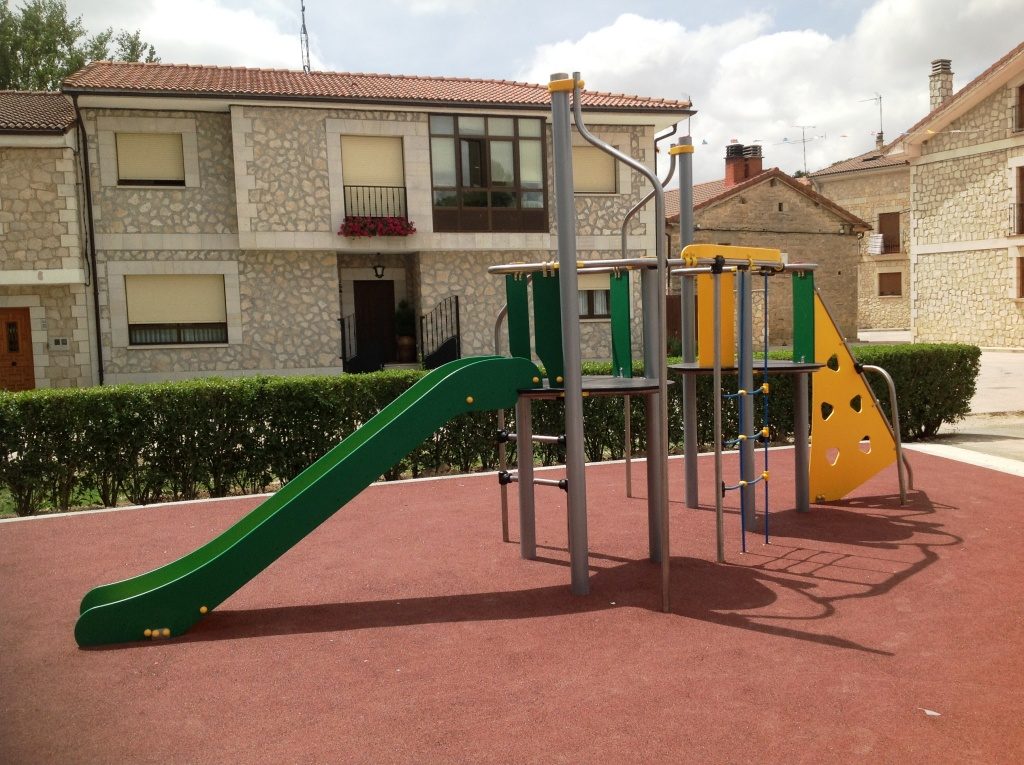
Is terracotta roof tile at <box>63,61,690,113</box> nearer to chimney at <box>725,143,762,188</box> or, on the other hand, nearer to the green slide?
chimney at <box>725,143,762,188</box>

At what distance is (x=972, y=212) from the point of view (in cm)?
2917

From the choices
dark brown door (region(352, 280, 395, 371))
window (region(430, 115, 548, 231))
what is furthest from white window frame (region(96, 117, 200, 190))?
window (region(430, 115, 548, 231))

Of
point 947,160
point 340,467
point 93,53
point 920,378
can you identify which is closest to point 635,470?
point 920,378

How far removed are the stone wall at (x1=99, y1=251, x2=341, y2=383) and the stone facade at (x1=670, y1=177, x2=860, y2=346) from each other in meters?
13.9

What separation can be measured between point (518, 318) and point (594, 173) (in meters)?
16.3

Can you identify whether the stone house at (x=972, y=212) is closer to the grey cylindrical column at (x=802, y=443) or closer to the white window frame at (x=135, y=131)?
the white window frame at (x=135, y=131)

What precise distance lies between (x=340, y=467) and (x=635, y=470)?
4.58m

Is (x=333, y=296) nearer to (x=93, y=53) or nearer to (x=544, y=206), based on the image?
(x=544, y=206)

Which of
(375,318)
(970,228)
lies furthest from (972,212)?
(375,318)

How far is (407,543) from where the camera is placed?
645cm

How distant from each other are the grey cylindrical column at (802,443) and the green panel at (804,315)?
0.54 feet

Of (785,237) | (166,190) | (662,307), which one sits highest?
(166,190)

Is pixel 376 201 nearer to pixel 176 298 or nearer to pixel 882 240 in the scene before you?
pixel 176 298

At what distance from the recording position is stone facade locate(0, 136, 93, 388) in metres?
18.2
